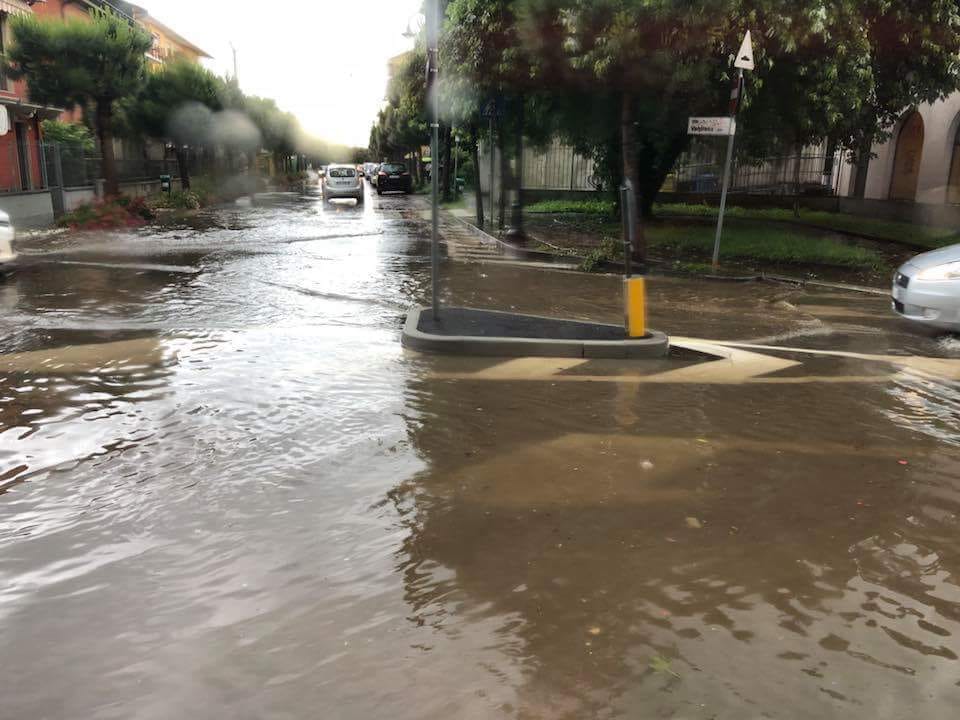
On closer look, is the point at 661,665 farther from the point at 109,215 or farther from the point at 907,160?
the point at 907,160

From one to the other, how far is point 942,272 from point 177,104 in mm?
32925

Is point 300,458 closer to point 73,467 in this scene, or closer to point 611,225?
point 73,467

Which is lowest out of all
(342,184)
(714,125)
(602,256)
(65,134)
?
(602,256)

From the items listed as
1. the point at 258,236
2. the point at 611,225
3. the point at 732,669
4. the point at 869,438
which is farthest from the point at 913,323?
the point at 258,236

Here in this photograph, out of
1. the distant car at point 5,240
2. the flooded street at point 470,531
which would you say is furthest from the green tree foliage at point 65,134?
the flooded street at point 470,531

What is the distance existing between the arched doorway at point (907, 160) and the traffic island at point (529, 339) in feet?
61.6

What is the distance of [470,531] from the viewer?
4008mm

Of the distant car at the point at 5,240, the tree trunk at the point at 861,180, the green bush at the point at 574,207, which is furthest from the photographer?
the green bush at the point at 574,207

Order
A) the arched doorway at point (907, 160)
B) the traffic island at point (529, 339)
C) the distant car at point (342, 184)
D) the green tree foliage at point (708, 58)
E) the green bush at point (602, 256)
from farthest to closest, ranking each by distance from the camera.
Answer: the distant car at point (342, 184), the arched doorway at point (907, 160), the green bush at point (602, 256), the green tree foliage at point (708, 58), the traffic island at point (529, 339)

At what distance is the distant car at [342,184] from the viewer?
36.5 m

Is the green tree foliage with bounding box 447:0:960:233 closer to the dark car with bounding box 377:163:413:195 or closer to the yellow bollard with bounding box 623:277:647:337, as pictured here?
the yellow bollard with bounding box 623:277:647:337

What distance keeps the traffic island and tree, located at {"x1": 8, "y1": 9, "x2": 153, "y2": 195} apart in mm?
20036

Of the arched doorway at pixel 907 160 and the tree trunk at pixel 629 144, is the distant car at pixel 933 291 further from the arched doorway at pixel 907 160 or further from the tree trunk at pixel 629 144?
the arched doorway at pixel 907 160

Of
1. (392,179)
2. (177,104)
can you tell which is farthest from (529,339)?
(392,179)
